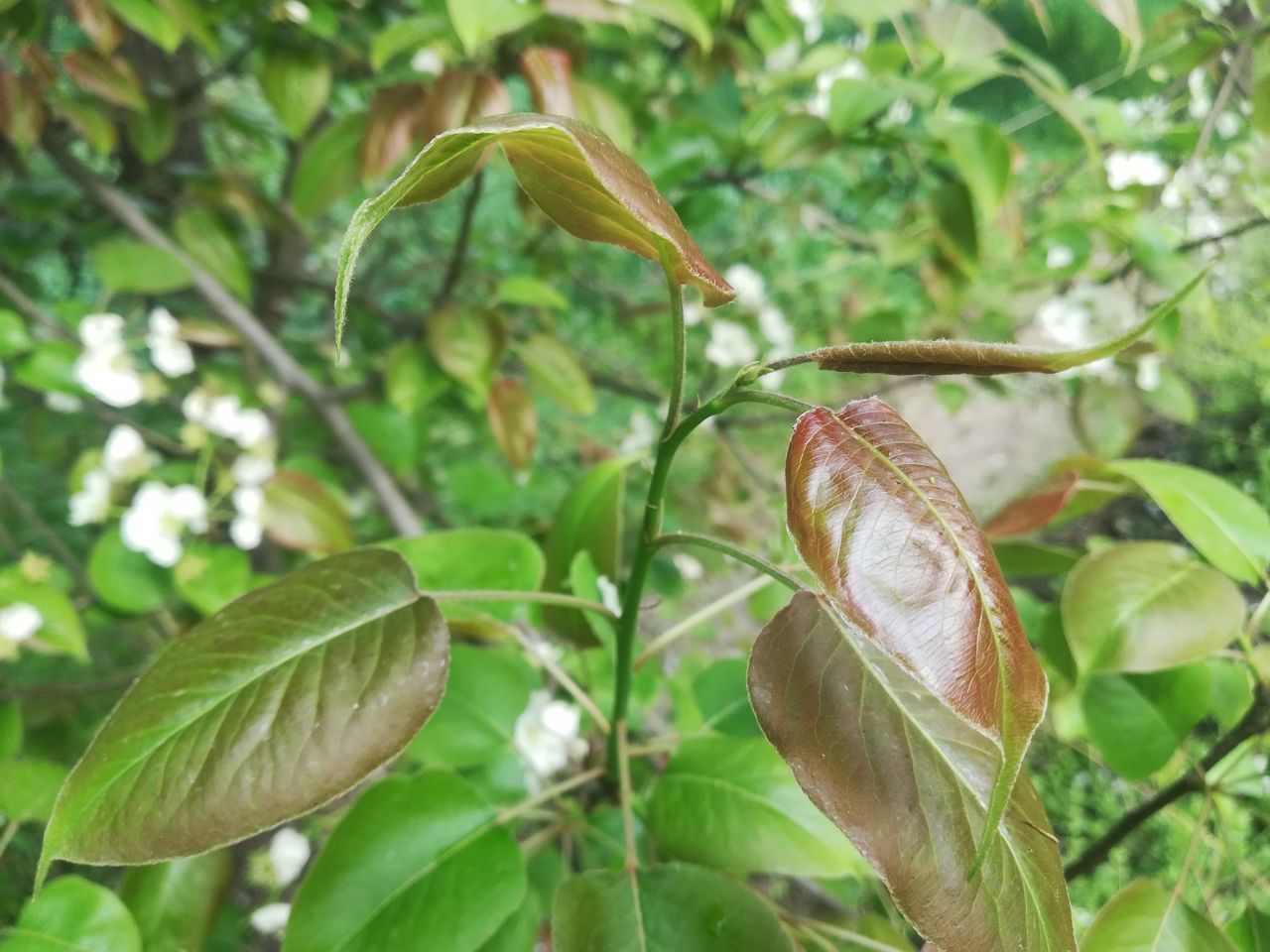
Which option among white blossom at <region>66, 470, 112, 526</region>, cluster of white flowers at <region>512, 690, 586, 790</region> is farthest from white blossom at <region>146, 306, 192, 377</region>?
cluster of white flowers at <region>512, 690, 586, 790</region>

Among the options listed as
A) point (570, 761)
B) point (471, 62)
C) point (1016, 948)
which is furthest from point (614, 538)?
point (471, 62)

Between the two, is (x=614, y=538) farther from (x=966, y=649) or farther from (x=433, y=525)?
(x=433, y=525)

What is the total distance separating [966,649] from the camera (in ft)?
0.55

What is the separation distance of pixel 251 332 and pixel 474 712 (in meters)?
0.56

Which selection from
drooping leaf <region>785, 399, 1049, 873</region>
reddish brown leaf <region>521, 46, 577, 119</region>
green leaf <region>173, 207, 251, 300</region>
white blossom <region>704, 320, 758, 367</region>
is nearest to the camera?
drooping leaf <region>785, 399, 1049, 873</region>

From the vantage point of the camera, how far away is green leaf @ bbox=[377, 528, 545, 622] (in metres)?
0.45

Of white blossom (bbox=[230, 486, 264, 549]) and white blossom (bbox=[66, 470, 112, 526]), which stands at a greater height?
white blossom (bbox=[66, 470, 112, 526])

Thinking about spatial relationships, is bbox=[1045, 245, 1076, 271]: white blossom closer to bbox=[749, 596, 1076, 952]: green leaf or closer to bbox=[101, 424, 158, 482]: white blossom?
bbox=[749, 596, 1076, 952]: green leaf

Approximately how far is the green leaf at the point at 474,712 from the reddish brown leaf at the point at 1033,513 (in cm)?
33

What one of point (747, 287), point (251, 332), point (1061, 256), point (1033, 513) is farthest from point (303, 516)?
point (1061, 256)

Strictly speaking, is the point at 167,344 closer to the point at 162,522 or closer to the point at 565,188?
the point at 162,522

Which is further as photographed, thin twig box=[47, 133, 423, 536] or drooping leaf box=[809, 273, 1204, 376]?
thin twig box=[47, 133, 423, 536]

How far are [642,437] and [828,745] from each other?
84 cm

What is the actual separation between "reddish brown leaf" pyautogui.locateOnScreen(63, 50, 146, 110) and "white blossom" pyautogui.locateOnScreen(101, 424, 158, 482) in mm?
301
